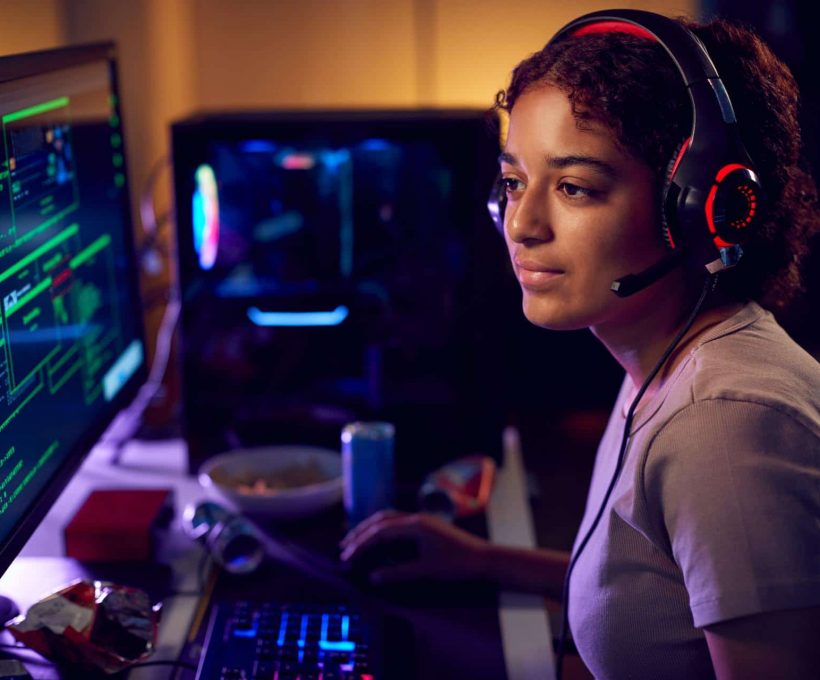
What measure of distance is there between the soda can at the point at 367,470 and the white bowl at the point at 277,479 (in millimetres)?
40

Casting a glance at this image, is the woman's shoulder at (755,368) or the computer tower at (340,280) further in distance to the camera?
the computer tower at (340,280)

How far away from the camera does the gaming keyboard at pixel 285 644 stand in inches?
35.9

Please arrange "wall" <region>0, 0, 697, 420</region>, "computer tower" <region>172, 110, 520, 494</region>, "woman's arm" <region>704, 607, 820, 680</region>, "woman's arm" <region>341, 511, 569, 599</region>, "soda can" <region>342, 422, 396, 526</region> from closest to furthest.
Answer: "woman's arm" <region>704, 607, 820, 680</region>
"woman's arm" <region>341, 511, 569, 599</region>
"soda can" <region>342, 422, 396, 526</region>
"computer tower" <region>172, 110, 520, 494</region>
"wall" <region>0, 0, 697, 420</region>

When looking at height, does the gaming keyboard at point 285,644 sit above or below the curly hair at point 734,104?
below

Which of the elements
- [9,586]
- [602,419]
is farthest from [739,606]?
[602,419]

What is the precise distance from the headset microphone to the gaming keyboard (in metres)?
0.42

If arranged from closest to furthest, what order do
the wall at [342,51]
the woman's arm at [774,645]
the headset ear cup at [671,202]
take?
the woman's arm at [774,645] < the headset ear cup at [671,202] < the wall at [342,51]

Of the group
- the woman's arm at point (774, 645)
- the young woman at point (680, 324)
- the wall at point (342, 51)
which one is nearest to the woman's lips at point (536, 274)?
the young woman at point (680, 324)

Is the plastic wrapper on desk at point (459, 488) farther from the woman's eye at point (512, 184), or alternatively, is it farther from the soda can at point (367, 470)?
the woman's eye at point (512, 184)

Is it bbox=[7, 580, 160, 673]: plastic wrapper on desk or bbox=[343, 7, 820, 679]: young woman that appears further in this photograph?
bbox=[7, 580, 160, 673]: plastic wrapper on desk

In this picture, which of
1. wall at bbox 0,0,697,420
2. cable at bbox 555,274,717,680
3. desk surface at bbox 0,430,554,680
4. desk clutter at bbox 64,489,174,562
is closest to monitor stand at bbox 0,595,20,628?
desk surface at bbox 0,430,554,680

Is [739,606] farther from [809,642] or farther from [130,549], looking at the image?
[130,549]

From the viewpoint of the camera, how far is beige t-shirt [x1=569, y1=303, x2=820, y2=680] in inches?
28.8

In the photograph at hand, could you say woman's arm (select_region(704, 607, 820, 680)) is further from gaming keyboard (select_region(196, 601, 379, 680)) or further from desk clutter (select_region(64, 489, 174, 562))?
desk clutter (select_region(64, 489, 174, 562))
